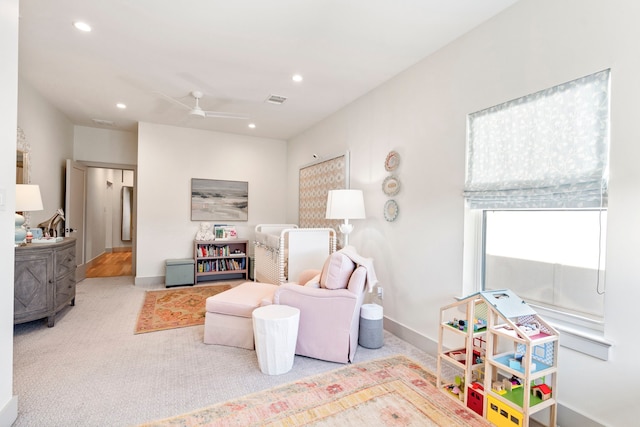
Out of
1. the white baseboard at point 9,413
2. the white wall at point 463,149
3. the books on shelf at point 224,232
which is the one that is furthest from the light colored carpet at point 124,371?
the books on shelf at point 224,232

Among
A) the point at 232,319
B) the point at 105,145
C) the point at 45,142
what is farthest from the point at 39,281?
the point at 105,145

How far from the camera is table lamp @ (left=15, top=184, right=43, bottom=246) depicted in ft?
9.91

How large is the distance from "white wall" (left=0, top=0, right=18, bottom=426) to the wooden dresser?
4.86 ft

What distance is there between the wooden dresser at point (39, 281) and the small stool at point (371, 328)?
3.20 meters

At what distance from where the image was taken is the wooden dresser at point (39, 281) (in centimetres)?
288

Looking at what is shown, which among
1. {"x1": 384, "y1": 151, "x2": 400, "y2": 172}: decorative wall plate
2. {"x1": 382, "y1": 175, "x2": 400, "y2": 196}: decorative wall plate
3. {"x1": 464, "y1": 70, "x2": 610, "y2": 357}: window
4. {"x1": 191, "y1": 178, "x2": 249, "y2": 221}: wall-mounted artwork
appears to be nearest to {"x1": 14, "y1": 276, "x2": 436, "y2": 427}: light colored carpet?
{"x1": 464, "y1": 70, "x2": 610, "y2": 357}: window

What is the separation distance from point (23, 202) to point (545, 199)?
455 cm

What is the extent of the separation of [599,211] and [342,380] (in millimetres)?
1984

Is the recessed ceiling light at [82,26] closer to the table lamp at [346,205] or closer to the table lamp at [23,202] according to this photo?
the table lamp at [23,202]

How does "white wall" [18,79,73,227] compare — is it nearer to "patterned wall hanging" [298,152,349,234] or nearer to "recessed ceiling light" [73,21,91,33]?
"recessed ceiling light" [73,21,91,33]

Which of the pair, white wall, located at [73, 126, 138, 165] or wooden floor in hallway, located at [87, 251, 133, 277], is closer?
white wall, located at [73, 126, 138, 165]

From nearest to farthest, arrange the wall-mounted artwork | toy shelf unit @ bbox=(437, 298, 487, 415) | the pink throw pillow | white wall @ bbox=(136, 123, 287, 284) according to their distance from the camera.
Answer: toy shelf unit @ bbox=(437, 298, 487, 415) → the pink throw pillow → white wall @ bbox=(136, 123, 287, 284) → the wall-mounted artwork

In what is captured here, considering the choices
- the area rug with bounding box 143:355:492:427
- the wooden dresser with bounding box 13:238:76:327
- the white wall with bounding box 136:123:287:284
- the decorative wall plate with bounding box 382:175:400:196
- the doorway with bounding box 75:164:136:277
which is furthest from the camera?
the doorway with bounding box 75:164:136:277

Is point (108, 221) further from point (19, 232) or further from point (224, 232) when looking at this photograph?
point (19, 232)
